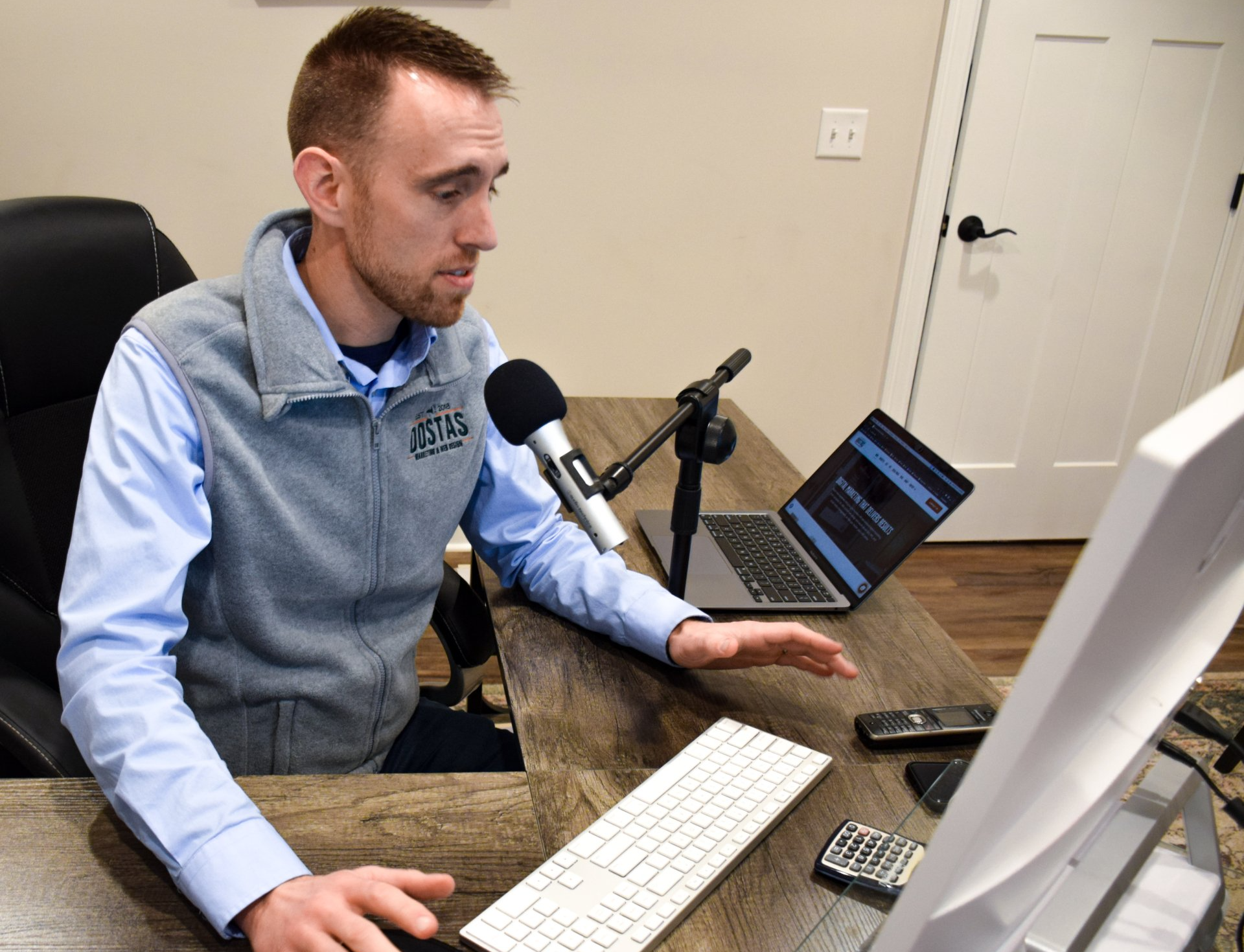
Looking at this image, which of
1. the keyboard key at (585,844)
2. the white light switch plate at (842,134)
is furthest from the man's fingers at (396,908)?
the white light switch plate at (842,134)

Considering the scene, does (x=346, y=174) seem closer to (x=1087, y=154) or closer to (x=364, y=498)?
(x=364, y=498)

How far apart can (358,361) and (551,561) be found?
0.34 m

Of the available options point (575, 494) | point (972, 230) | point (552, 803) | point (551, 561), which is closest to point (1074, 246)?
point (972, 230)

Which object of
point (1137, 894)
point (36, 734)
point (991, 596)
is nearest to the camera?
point (1137, 894)

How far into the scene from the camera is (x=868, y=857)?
80cm

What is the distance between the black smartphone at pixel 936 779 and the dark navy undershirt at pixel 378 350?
29.4 inches

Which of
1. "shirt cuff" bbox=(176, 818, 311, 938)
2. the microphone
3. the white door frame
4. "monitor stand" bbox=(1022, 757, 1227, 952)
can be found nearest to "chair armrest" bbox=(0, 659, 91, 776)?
"shirt cuff" bbox=(176, 818, 311, 938)

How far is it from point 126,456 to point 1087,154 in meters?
2.86

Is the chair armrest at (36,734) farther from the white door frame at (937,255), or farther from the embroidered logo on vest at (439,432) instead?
the white door frame at (937,255)

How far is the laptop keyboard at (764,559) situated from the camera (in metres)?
1.29

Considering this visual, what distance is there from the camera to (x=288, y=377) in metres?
1.04

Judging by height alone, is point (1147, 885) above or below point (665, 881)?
above

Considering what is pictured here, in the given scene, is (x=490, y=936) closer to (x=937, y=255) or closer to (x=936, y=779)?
(x=936, y=779)

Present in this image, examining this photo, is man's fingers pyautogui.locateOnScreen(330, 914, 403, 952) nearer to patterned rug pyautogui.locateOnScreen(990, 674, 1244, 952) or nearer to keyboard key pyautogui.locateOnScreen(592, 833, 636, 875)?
keyboard key pyautogui.locateOnScreen(592, 833, 636, 875)
